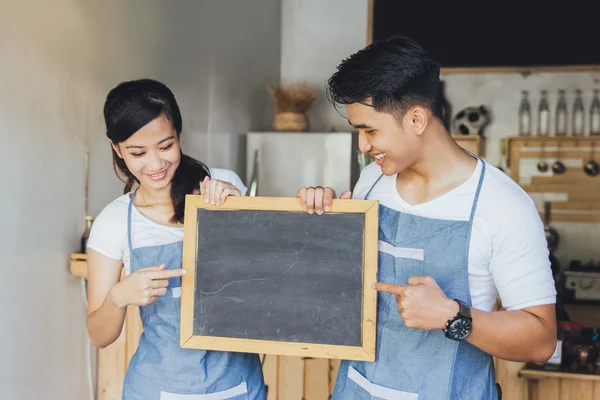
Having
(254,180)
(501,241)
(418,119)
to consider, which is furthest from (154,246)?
(254,180)

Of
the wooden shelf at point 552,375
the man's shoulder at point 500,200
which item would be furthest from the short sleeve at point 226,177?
the wooden shelf at point 552,375

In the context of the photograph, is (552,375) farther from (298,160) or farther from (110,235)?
(298,160)

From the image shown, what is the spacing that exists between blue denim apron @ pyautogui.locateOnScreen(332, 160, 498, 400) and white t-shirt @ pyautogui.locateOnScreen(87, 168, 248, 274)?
0.58 m

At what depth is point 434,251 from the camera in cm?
170

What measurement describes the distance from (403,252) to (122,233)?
73cm

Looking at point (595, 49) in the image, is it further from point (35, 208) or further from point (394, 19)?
point (35, 208)

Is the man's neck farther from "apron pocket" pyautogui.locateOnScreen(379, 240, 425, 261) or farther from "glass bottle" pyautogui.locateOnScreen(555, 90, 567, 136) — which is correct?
"glass bottle" pyautogui.locateOnScreen(555, 90, 567, 136)

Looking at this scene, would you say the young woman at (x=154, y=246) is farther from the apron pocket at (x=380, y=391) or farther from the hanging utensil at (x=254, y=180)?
the hanging utensil at (x=254, y=180)

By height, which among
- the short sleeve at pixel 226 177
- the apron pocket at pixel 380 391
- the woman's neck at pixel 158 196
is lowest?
the apron pocket at pixel 380 391

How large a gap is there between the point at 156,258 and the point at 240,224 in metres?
0.27

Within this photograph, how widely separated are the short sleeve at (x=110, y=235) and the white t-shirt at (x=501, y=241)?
739 mm

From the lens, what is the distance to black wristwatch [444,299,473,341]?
1.53 m

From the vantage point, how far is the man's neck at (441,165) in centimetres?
169

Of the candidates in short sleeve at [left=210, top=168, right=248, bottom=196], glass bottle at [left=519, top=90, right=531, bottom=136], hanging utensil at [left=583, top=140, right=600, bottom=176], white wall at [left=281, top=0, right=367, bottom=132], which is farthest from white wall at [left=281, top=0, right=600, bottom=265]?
short sleeve at [left=210, top=168, right=248, bottom=196]
